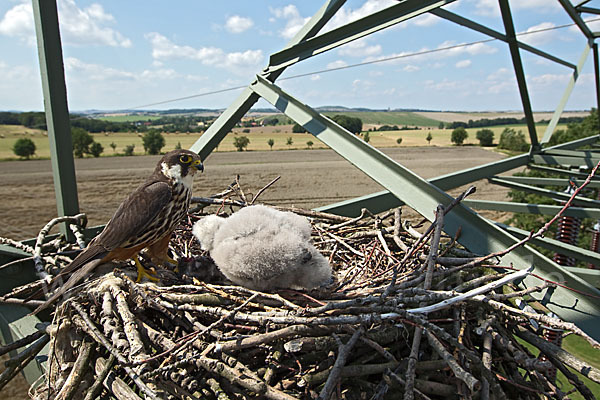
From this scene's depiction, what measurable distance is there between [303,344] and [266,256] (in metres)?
0.47

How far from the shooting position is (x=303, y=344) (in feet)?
3.70

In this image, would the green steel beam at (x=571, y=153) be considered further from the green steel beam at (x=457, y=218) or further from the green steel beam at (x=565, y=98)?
the green steel beam at (x=457, y=218)

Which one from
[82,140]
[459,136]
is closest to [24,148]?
[82,140]

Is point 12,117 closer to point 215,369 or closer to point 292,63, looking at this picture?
point 292,63

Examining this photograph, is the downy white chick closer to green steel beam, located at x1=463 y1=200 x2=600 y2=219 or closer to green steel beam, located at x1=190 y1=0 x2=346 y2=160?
green steel beam, located at x1=190 y1=0 x2=346 y2=160

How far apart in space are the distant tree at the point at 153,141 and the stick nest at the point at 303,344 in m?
9.47

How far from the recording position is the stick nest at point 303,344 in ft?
3.51

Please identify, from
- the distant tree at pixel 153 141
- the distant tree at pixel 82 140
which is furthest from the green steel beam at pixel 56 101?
the distant tree at pixel 82 140

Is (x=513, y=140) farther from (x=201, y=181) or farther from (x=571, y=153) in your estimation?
(x=571, y=153)

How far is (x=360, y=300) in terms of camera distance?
1.22 meters

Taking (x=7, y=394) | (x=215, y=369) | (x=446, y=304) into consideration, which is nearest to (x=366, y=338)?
(x=446, y=304)

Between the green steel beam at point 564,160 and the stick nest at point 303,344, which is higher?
the green steel beam at point 564,160

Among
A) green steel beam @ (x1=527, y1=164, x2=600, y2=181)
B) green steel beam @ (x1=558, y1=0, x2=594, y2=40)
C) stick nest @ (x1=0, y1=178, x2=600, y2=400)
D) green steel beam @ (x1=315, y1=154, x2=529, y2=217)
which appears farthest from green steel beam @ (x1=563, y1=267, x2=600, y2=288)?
green steel beam @ (x1=558, y1=0, x2=594, y2=40)

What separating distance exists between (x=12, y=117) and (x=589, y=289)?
7.88 metres
